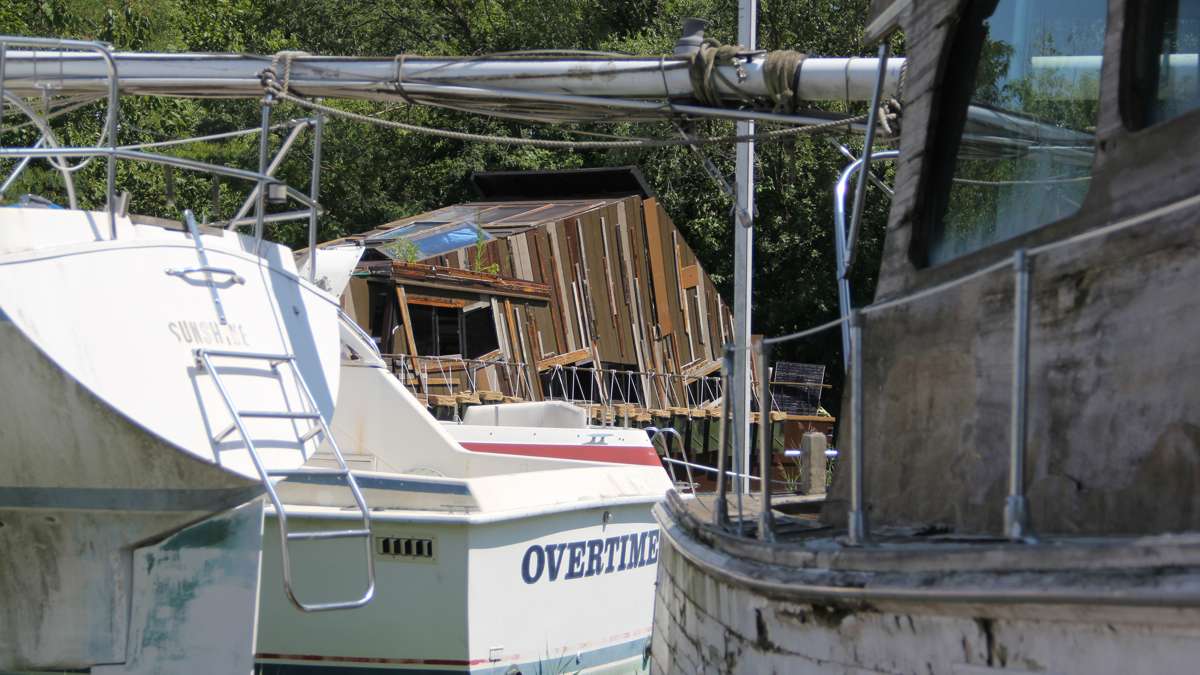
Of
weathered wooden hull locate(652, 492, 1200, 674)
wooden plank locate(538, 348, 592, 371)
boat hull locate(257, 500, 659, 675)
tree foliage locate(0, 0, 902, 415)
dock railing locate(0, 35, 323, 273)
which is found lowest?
boat hull locate(257, 500, 659, 675)

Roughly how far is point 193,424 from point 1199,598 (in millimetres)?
4833

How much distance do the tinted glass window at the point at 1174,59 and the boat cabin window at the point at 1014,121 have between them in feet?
0.70

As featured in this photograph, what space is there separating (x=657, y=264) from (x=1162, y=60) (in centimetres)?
2067

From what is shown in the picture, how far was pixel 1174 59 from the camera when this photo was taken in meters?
3.60

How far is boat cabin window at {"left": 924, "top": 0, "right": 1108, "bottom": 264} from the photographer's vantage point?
3.94m

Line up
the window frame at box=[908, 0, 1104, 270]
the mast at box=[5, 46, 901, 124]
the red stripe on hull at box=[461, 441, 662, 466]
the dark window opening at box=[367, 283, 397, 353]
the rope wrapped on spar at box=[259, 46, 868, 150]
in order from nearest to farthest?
the window frame at box=[908, 0, 1104, 270], the rope wrapped on spar at box=[259, 46, 868, 150], the mast at box=[5, 46, 901, 124], the red stripe on hull at box=[461, 441, 662, 466], the dark window opening at box=[367, 283, 397, 353]

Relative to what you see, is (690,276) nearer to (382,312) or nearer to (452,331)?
(452,331)

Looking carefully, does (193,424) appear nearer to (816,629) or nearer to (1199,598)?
(816,629)

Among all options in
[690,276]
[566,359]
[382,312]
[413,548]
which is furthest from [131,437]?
[690,276]

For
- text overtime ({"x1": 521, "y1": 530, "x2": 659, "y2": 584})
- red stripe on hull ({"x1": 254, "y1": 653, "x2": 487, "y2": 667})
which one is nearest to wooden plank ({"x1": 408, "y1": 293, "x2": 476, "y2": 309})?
text overtime ({"x1": 521, "y1": 530, "x2": 659, "y2": 584})

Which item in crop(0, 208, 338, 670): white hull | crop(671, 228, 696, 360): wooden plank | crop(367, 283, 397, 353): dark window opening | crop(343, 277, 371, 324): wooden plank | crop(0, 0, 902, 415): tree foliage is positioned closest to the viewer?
crop(0, 208, 338, 670): white hull

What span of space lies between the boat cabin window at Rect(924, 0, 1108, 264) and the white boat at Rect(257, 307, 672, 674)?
481 centimetres

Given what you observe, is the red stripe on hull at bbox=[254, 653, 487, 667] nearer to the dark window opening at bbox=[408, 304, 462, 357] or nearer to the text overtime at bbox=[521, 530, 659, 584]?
the text overtime at bbox=[521, 530, 659, 584]

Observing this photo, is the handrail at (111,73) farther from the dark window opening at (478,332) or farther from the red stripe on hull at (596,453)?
the dark window opening at (478,332)
